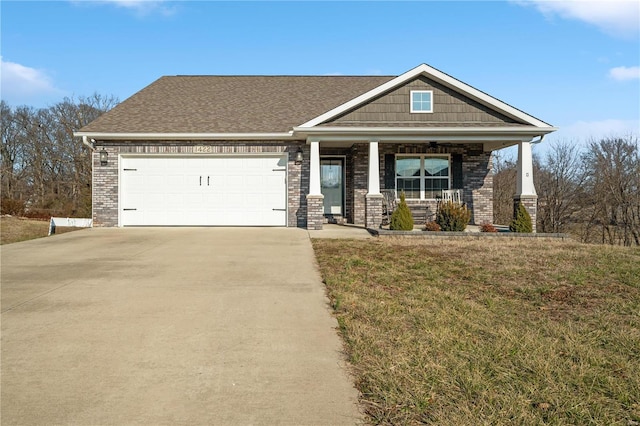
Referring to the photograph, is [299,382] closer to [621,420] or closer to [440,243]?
[621,420]

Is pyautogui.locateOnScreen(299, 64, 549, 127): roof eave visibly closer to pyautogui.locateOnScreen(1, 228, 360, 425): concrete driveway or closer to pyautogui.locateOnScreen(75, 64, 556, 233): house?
pyautogui.locateOnScreen(75, 64, 556, 233): house

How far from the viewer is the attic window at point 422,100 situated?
1389 centimetres

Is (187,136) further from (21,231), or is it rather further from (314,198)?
(21,231)

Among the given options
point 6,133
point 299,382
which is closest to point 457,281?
point 299,382

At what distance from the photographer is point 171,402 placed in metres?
2.94

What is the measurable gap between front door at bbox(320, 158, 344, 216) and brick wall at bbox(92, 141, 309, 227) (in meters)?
1.81

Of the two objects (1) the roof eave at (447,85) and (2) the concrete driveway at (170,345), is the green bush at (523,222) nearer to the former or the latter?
(1) the roof eave at (447,85)

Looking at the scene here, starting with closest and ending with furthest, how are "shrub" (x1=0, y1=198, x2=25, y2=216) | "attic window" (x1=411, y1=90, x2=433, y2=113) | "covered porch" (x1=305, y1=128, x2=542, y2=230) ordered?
"attic window" (x1=411, y1=90, x2=433, y2=113) → "covered porch" (x1=305, y1=128, x2=542, y2=230) → "shrub" (x1=0, y1=198, x2=25, y2=216)

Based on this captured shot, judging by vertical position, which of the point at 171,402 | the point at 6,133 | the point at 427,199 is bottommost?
the point at 171,402

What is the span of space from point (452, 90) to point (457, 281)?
8967 mm

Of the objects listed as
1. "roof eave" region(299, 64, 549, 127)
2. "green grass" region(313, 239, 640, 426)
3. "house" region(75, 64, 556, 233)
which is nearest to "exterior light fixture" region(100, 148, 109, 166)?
"house" region(75, 64, 556, 233)

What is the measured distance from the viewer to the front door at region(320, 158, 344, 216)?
16172 millimetres

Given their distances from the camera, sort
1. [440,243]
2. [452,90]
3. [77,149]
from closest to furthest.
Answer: [440,243] < [452,90] < [77,149]

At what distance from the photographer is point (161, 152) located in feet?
47.2
